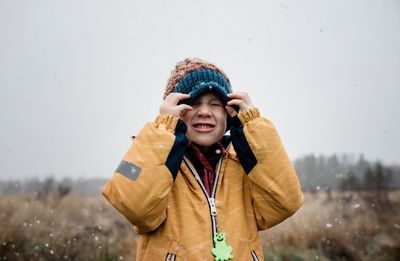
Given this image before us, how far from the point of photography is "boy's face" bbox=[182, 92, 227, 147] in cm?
178

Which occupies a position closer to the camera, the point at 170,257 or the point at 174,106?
the point at 170,257

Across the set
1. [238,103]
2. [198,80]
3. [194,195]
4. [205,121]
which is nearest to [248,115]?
[238,103]

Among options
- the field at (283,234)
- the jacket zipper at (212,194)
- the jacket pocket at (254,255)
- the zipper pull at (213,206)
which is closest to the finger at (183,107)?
the jacket zipper at (212,194)

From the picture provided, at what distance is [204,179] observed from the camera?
173 centimetres

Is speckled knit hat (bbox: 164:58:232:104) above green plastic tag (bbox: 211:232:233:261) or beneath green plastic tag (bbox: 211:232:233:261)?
above

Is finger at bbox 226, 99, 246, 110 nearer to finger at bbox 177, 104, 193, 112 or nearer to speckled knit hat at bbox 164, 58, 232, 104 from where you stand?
speckled knit hat at bbox 164, 58, 232, 104

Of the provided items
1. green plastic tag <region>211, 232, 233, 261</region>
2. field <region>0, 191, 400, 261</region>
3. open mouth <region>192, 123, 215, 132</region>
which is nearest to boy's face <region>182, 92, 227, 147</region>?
open mouth <region>192, 123, 215, 132</region>

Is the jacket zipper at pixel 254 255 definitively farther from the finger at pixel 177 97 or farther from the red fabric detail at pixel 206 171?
the finger at pixel 177 97

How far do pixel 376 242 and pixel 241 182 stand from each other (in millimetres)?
5284

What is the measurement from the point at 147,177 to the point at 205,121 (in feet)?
1.43

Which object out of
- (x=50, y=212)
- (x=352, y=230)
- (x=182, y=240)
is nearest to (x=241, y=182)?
(x=182, y=240)

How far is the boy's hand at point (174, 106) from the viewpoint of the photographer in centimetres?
169

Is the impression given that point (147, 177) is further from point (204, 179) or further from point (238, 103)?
point (238, 103)

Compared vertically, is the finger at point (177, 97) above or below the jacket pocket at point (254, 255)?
above
